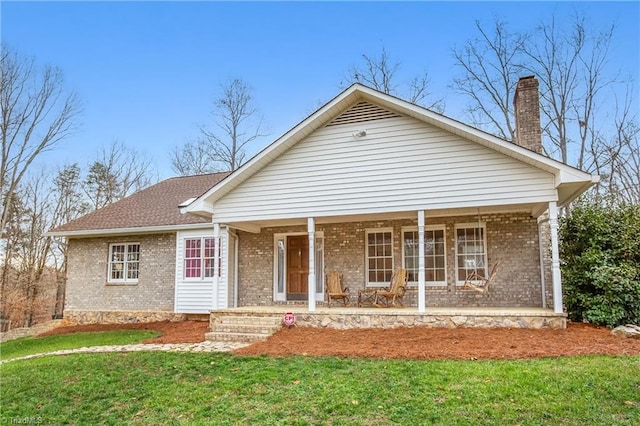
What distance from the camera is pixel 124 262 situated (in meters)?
13.8

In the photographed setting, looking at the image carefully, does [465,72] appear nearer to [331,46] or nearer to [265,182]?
[331,46]

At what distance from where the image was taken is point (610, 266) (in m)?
8.68

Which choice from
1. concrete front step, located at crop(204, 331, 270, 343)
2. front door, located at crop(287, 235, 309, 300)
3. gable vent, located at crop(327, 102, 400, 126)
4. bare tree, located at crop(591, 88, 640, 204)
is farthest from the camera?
bare tree, located at crop(591, 88, 640, 204)

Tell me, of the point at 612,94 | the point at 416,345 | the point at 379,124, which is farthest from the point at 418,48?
the point at 416,345

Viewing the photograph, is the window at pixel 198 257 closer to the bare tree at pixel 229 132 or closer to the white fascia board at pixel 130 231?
the white fascia board at pixel 130 231

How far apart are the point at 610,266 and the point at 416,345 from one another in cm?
440

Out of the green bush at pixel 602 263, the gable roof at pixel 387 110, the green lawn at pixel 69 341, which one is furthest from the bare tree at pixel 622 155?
the green lawn at pixel 69 341

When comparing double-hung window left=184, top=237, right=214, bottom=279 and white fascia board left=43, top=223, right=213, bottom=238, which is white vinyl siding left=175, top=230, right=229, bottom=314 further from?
white fascia board left=43, top=223, right=213, bottom=238

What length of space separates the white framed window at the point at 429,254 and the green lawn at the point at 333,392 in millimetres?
4732

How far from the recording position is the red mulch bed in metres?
6.76

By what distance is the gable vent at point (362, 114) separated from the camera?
9.88m

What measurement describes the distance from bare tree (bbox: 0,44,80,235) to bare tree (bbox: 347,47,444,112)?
1346 cm

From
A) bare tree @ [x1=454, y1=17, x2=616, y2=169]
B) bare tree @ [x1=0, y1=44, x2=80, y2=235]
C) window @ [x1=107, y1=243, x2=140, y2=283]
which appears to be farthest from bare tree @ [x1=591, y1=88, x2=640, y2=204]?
bare tree @ [x1=0, y1=44, x2=80, y2=235]

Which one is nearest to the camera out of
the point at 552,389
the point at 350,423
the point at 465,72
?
the point at 350,423
